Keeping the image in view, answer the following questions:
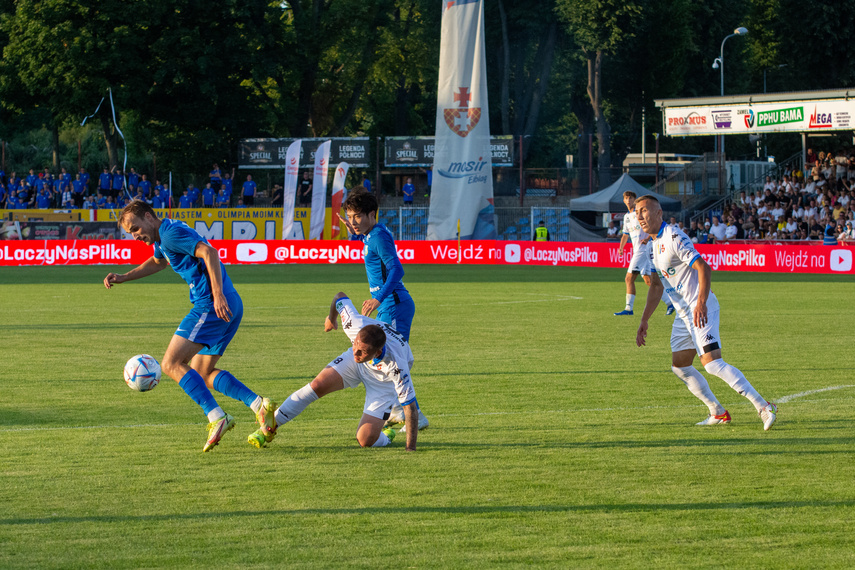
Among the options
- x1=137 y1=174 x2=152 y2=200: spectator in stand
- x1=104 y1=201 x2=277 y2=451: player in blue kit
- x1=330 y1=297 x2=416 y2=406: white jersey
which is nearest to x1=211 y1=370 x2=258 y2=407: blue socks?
x1=104 y1=201 x2=277 y2=451: player in blue kit

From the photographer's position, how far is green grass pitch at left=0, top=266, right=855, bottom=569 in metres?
5.51

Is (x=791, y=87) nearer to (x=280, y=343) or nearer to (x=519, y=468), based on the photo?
(x=280, y=343)

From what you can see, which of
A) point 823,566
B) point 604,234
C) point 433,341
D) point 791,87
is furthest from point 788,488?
point 791,87

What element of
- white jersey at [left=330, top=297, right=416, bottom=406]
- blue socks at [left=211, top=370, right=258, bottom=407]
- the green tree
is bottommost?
blue socks at [left=211, top=370, right=258, bottom=407]

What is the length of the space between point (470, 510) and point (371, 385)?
1.85m

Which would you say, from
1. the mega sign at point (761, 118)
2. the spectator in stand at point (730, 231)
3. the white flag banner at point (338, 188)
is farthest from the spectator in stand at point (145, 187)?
the spectator in stand at point (730, 231)

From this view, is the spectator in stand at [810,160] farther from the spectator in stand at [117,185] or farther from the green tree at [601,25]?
the spectator in stand at [117,185]

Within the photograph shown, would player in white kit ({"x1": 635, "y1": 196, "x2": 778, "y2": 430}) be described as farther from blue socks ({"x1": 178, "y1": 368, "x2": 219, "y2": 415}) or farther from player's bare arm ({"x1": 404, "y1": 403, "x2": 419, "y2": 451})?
blue socks ({"x1": 178, "y1": 368, "x2": 219, "y2": 415})

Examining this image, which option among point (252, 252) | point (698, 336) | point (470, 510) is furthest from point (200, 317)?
point (252, 252)

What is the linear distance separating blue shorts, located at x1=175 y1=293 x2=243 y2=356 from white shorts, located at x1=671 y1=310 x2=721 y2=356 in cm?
375

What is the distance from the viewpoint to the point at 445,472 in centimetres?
721

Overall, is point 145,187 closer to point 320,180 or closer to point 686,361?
point 320,180

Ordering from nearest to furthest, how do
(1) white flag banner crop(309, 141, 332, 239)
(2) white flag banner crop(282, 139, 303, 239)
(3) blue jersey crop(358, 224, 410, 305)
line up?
(3) blue jersey crop(358, 224, 410, 305)
(1) white flag banner crop(309, 141, 332, 239)
(2) white flag banner crop(282, 139, 303, 239)

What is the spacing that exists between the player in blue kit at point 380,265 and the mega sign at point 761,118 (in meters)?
34.1
